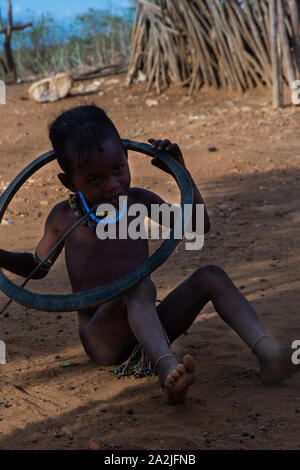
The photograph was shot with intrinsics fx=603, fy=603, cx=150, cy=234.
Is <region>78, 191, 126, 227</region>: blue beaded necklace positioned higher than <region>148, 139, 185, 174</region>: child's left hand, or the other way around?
<region>148, 139, 185, 174</region>: child's left hand

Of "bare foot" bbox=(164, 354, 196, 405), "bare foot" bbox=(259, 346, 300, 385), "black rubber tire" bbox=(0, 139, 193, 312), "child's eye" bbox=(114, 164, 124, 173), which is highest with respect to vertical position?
"child's eye" bbox=(114, 164, 124, 173)

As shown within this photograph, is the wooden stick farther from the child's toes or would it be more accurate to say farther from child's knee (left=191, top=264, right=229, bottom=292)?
the child's toes

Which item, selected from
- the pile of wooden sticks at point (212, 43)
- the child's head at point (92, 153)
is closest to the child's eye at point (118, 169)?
the child's head at point (92, 153)

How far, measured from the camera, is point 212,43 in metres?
8.77

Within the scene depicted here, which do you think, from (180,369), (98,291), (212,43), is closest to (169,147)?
(98,291)

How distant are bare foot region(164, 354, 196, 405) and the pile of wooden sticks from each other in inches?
248

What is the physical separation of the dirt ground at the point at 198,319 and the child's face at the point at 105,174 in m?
0.86

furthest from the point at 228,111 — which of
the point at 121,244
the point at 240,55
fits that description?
the point at 121,244

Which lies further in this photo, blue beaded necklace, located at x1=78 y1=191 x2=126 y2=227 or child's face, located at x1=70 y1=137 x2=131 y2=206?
blue beaded necklace, located at x1=78 y1=191 x2=126 y2=227

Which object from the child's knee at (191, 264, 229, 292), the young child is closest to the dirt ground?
the young child

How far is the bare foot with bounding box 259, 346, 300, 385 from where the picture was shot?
2.40 meters

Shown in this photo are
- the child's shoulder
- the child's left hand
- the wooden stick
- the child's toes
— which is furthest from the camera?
the wooden stick
